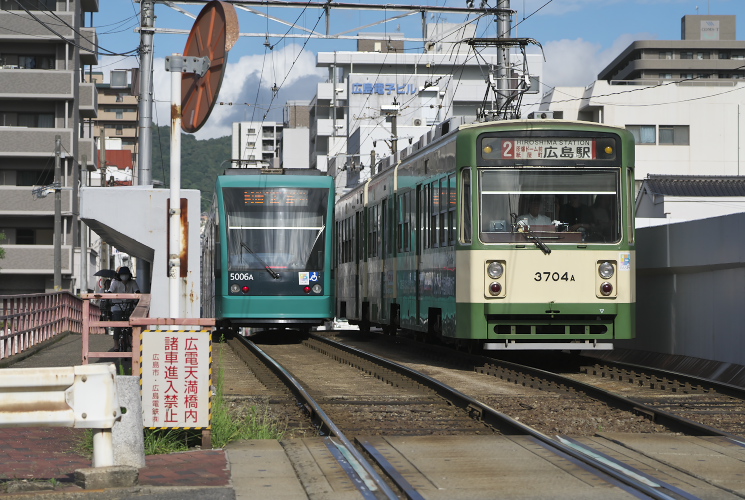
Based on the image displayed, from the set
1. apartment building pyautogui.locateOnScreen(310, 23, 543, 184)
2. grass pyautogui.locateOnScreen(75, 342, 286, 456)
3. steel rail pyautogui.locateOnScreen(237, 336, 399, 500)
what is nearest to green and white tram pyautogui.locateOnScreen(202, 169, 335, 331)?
steel rail pyautogui.locateOnScreen(237, 336, 399, 500)

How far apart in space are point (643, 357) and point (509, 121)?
4.46 m

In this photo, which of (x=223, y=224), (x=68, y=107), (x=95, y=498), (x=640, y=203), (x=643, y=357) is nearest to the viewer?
(x=95, y=498)

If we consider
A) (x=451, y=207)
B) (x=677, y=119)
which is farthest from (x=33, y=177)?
(x=451, y=207)

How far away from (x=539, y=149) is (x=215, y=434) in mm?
8114

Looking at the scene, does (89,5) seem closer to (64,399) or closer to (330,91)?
(330,91)

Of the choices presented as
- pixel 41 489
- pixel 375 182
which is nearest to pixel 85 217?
pixel 41 489

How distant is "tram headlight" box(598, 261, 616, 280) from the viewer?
15.1 metres

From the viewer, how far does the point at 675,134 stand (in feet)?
183

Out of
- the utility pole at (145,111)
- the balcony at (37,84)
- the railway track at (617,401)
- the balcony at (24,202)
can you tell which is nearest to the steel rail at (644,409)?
the railway track at (617,401)

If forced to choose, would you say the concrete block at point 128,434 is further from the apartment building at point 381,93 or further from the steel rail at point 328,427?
the apartment building at point 381,93

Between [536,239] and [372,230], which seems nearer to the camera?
[536,239]

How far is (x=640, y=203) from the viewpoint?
40844 millimetres

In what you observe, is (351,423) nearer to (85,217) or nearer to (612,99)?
(85,217)

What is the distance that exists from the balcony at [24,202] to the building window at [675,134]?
29.0m
